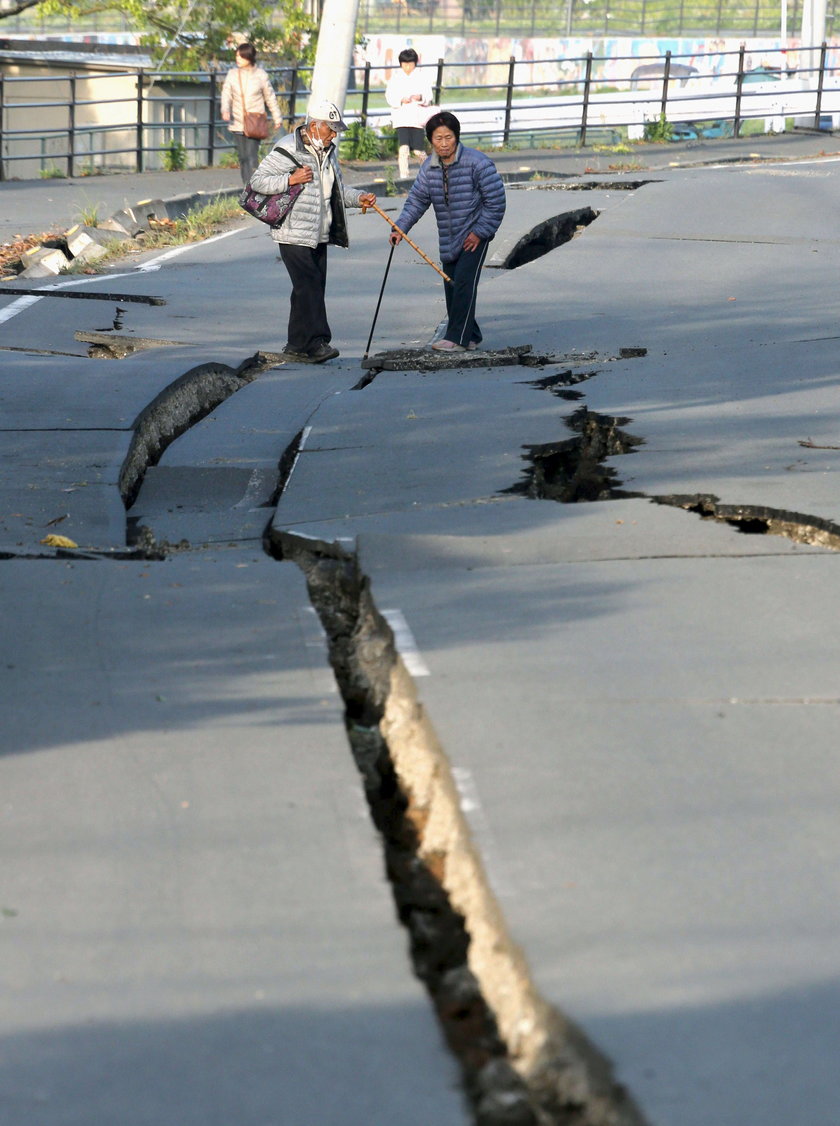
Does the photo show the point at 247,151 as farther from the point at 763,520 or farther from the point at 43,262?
the point at 763,520

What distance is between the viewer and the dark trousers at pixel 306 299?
9906 millimetres

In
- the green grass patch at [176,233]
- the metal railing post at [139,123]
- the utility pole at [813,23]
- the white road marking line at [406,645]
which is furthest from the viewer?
the utility pole at [813,23]

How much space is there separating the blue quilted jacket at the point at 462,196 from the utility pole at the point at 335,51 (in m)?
7.82

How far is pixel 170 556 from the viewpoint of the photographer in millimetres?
5664

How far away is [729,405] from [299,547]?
128 inches

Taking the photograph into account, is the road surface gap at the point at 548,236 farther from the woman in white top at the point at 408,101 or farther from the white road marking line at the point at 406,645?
the white road marking line at the point at 406,645

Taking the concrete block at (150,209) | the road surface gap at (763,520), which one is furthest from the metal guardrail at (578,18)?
the road surface gap at (763,520)

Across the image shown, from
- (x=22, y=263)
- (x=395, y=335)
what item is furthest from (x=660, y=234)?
(x=22, y=263)

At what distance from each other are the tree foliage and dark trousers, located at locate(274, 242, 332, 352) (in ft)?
60.3

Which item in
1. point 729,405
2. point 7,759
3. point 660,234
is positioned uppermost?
point 660,234

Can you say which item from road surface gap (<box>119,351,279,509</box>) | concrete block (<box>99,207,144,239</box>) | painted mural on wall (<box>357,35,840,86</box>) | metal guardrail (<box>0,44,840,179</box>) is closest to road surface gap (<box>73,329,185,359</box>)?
road surface gap (<box>119,351,279,509</box>)

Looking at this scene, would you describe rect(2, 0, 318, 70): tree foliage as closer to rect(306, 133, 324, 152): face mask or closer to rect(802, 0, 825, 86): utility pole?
rect(802, 0, 825, 86): utility pole

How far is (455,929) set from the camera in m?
2.86

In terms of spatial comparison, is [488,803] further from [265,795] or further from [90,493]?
[90,493]
